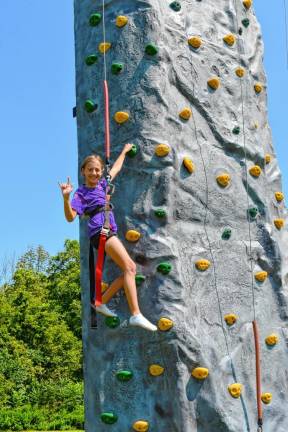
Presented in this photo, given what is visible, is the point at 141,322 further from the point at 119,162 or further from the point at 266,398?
the point at 266,398

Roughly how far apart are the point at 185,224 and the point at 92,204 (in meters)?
0.81

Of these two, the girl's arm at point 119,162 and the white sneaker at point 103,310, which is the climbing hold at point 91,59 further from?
the white sneaker at point 103,310

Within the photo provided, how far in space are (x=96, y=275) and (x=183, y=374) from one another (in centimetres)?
92

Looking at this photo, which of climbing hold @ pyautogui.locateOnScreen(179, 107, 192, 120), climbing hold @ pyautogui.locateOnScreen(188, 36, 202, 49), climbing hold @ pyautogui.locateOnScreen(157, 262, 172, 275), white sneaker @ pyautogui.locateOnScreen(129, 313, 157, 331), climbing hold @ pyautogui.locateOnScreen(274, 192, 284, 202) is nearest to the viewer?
white sneaker @ pyautogui.locateOnScreen(129, 313, 157, 331)

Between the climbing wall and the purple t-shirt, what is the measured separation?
414 mm

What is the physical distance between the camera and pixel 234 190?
5.20m

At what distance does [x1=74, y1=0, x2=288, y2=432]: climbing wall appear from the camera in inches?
179

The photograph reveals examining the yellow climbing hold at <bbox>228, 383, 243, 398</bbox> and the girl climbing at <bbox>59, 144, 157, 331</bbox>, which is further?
the yellow climbing hold at <bbox>228, 383, 243, 398</bbox>

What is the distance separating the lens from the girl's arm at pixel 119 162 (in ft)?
15.0

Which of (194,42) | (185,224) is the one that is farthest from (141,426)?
(194,42)

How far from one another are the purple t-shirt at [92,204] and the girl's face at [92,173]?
1.7 inches

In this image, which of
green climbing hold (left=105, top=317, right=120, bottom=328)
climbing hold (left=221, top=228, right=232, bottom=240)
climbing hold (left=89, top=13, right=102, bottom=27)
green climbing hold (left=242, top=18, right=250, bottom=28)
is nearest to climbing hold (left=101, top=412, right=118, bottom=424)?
green climbing hold (left=105, top=317, right=120, bottom=328)

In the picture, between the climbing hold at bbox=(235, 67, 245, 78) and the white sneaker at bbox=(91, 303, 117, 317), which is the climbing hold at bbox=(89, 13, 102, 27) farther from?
the white sneaker at bbox=(91, 303, 117, 317)

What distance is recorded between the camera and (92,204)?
4.43 meters
